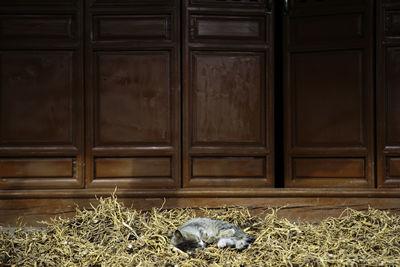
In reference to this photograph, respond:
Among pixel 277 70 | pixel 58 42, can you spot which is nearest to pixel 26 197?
pixel 58 42

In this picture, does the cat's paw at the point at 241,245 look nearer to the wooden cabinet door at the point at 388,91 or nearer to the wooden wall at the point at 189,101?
the wooden wall at the point at 189,101

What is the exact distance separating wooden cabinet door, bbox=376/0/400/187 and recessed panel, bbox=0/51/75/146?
8.74ft

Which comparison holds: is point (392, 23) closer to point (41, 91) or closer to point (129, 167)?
point (129, 167)

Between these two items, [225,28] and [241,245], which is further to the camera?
[225,28]

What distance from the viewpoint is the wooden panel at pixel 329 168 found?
129 inches

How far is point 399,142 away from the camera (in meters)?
3.26

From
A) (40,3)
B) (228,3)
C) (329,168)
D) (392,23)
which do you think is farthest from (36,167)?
(392,23)

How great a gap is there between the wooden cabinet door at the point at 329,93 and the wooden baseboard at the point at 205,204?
0.16 metres

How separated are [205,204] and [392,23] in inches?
87.8

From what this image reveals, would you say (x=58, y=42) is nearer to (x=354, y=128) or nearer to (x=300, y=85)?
(x=300, y=85)

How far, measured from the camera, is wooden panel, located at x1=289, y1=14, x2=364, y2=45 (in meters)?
3.28

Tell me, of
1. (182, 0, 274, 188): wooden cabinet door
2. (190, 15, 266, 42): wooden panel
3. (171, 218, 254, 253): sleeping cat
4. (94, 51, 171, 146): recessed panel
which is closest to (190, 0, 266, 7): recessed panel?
(182, 0, 274, 188): wooden cabinet door

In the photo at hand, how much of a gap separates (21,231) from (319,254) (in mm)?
2265

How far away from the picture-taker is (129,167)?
332 centimetres
